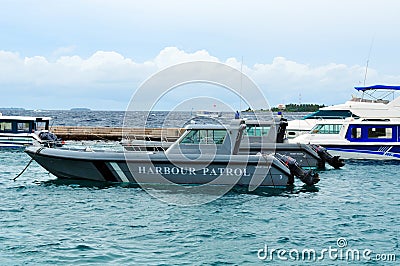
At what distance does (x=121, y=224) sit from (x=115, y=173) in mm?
5862

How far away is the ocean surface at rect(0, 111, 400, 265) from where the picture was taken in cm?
1074

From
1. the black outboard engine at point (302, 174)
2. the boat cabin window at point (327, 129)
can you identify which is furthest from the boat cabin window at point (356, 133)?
the black outboard engine at point (302, 174)

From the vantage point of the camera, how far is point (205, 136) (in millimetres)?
19531

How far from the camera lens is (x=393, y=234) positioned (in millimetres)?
12672

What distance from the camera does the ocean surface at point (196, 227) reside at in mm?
10742

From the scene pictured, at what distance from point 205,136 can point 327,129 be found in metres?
14.0

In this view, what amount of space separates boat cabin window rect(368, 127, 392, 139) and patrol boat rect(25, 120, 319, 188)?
12.8 m

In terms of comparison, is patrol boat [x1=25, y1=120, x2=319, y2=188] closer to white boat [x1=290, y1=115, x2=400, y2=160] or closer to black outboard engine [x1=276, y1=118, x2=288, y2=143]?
black outboard engine [x1=276, y1=118, x2=288, y2=143]

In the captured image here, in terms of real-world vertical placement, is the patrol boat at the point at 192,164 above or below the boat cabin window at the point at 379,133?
below

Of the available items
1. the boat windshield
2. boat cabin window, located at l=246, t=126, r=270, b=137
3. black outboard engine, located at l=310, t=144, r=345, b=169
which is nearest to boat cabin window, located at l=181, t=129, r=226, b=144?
boat cabin window, located at l=246, t=126, r=270, b=137

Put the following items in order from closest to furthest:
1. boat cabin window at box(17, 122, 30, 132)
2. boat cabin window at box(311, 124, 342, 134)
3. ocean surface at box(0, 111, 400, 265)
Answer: ocean surface at box(0, 111, 400, 265)
boat cabin window at box(311, 124, 342, 134)
boat cabin window at box(17, 122, 30, 132)

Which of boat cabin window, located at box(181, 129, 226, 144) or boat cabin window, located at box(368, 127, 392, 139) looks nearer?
boat cabin window, located at box(181, 129, 226, 144)

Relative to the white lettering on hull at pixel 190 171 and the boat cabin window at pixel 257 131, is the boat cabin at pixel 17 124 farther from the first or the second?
the white lettering on hull at pixel 190 171

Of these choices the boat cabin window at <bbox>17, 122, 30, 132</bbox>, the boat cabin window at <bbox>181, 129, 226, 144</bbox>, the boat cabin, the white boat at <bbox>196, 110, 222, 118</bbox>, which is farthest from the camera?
the boat cabin window at <bbox>17, 122, 30, 132</bbox>
